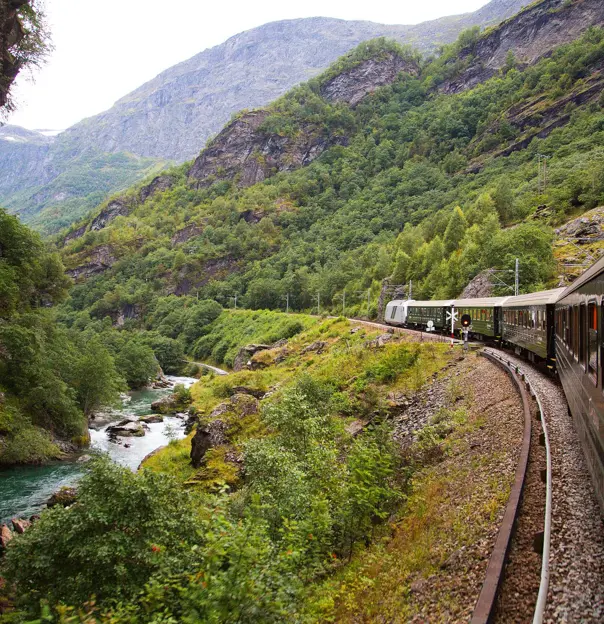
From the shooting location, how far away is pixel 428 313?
4031 centimetres

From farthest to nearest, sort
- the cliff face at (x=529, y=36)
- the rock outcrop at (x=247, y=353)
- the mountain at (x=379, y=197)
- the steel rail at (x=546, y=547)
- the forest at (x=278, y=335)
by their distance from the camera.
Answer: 1. the cliff face at (x=529, y=36)
2. the mountain at (x=379, y=197)
3. the rock outcrop at (x=247, y=353)
4. the forest at (x=278, y=335)
5. the steel rail at (x=546, y=547)

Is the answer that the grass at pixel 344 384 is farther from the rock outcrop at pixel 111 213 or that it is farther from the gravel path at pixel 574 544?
the rock outcrop at pixel 111 213

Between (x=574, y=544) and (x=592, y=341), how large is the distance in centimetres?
297

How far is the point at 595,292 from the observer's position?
269 inches

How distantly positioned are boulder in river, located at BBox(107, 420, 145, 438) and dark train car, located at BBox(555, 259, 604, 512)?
33.1m

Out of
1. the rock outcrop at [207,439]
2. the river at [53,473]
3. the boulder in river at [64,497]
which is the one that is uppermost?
the rock outcrop at [207,439]

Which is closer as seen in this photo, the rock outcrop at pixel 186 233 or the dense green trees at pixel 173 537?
the dense green trees at pixel 173 537

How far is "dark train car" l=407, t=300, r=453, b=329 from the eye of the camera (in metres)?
36.6

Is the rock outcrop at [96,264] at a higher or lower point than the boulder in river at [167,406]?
higher

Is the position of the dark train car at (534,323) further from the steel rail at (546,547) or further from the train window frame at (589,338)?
the train window frame at (589,338)

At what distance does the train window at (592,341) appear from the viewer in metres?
6.69

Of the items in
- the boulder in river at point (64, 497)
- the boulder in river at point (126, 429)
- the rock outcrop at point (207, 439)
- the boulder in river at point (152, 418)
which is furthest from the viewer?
the boulder in river at point (152, 418)

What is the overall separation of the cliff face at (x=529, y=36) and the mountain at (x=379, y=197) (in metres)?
0.59

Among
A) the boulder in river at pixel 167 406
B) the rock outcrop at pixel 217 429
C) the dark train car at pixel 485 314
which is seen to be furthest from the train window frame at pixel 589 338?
the boulder in river at pixel 167 406
